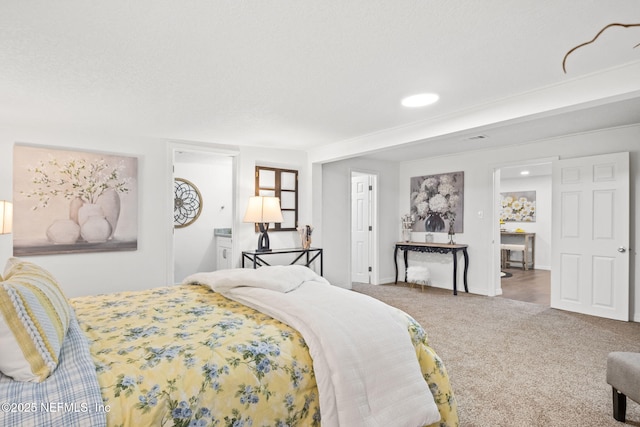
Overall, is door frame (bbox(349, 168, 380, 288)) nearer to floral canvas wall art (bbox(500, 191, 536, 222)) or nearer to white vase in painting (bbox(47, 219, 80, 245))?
white vase in painting (bbox(47, 219, 80, 245))

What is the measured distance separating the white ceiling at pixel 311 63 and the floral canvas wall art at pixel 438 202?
83.8 inches

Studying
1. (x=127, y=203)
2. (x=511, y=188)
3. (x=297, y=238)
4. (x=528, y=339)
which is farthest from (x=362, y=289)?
(x=511, y=188)

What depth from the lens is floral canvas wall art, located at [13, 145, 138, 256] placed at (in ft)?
11.8

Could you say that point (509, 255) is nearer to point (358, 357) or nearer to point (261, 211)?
point (261, 211)

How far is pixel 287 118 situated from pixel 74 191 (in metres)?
2.44

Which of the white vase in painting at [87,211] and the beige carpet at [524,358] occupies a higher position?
the white vase in painting at [87,211]

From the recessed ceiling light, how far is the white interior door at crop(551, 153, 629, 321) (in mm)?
2625

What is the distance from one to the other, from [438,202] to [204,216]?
13.8ft

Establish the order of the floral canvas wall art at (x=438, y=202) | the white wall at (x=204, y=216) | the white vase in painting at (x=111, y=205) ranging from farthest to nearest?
the white wall at (x=204, y=216)
the floral canvas wall art at (x=438, y=202)
the white vase in painting at (x=111, y=205)

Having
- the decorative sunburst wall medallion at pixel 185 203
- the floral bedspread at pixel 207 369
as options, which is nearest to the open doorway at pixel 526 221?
Result: the decorative sunburst wall medallion at pixel 185 203

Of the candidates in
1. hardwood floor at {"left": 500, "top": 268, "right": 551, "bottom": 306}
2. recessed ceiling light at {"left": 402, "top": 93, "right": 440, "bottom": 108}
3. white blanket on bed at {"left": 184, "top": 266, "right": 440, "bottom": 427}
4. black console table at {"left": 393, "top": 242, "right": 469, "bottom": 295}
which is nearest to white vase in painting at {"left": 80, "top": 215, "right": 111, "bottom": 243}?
white blanket on bed at {"left": 184, "top": 266, "right": 440, "bottom": 427}

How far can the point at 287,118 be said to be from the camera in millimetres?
3611

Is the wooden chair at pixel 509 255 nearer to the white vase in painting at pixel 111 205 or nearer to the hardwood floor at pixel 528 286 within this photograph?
the hardwood floor at pixel 528 286

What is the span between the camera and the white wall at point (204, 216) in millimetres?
6340
